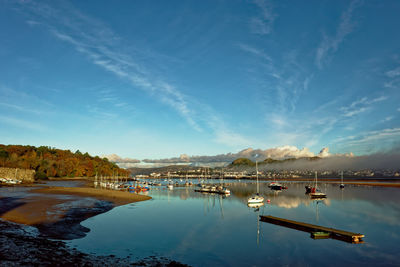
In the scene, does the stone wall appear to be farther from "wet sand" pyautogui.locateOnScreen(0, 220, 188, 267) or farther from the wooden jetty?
the wooden jetty

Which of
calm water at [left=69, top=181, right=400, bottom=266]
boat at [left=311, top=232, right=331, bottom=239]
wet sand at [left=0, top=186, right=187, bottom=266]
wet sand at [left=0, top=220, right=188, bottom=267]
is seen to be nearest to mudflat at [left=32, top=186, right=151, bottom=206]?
calm water at [left=69, top=181, right=400, bottom=266]

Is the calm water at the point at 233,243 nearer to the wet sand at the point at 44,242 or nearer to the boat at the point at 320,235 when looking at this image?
the boat at the point at 320,235

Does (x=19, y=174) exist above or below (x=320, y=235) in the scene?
above

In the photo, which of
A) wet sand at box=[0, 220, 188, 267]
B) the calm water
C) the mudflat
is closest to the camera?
wet sand at box=[0, 220, 188, 267]

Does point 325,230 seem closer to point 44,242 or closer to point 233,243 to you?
point 233,243

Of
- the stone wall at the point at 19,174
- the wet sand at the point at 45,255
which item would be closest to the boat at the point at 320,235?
the wet sand at the point at 45,255

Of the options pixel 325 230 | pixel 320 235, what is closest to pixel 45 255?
pixel 320 235

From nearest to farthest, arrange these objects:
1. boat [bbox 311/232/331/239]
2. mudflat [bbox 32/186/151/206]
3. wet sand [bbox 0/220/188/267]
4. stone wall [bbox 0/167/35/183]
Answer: wet sand [bbox 0/220/188/267]
boat [bbox 311/232/331/239]
mudflat [bbox 32/186/151/206]
stone wall [bbox 0/167/35/183]

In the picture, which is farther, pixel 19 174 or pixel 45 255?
pixel 19 174

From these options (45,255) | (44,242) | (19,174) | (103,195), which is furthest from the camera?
(19,174)

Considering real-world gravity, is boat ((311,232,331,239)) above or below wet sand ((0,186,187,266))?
below

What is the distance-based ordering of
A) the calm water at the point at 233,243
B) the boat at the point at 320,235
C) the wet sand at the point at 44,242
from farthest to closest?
the boat at the point at 320,235, the calm water at the point at 233,243, the wet sand at the point at 44,242

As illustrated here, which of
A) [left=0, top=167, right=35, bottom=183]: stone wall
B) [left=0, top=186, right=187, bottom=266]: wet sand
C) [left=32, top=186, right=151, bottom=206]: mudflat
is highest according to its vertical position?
[left=0, top=167, right=35, bottom=183]: stone wall

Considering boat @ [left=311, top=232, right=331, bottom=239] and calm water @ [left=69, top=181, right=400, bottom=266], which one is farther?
boat @ [left=311, top=232, right=331, bottom=239]
